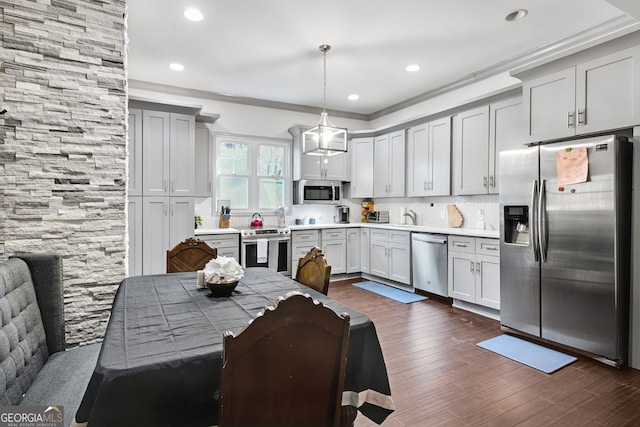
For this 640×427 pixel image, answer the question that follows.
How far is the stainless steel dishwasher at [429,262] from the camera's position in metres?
4.32

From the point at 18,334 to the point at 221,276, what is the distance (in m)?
0.90

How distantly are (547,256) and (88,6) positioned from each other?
409cm

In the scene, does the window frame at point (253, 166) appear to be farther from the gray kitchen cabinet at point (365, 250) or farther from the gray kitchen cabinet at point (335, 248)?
the gray kitchen cabinet at point (365, 250)

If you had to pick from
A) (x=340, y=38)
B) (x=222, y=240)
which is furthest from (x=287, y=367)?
(x=222, y=240)

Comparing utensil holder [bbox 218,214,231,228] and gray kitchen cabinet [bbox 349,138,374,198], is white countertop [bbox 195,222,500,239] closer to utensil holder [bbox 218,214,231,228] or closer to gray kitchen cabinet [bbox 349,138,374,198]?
utensil holder [bbox 218,214,231,228]

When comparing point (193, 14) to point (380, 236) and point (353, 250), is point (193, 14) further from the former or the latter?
point (353, 250)

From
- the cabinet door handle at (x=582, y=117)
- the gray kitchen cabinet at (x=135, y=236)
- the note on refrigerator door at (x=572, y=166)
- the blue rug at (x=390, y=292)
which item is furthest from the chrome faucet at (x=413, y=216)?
the gray kitchen cabinet at (x=135, y=236)

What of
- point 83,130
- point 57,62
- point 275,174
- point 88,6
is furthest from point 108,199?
point 275,174

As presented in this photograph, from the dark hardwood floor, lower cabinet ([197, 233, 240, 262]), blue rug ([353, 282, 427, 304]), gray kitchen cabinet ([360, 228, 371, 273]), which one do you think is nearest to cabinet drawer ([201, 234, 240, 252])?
lower cabinet ([197, 233, 240, 262])

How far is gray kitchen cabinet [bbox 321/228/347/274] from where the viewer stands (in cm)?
554

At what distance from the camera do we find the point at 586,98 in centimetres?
289

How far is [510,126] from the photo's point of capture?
3922 mm

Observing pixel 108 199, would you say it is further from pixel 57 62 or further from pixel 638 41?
pixel 638 41

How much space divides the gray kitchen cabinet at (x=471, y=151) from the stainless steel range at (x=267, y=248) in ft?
8.42
